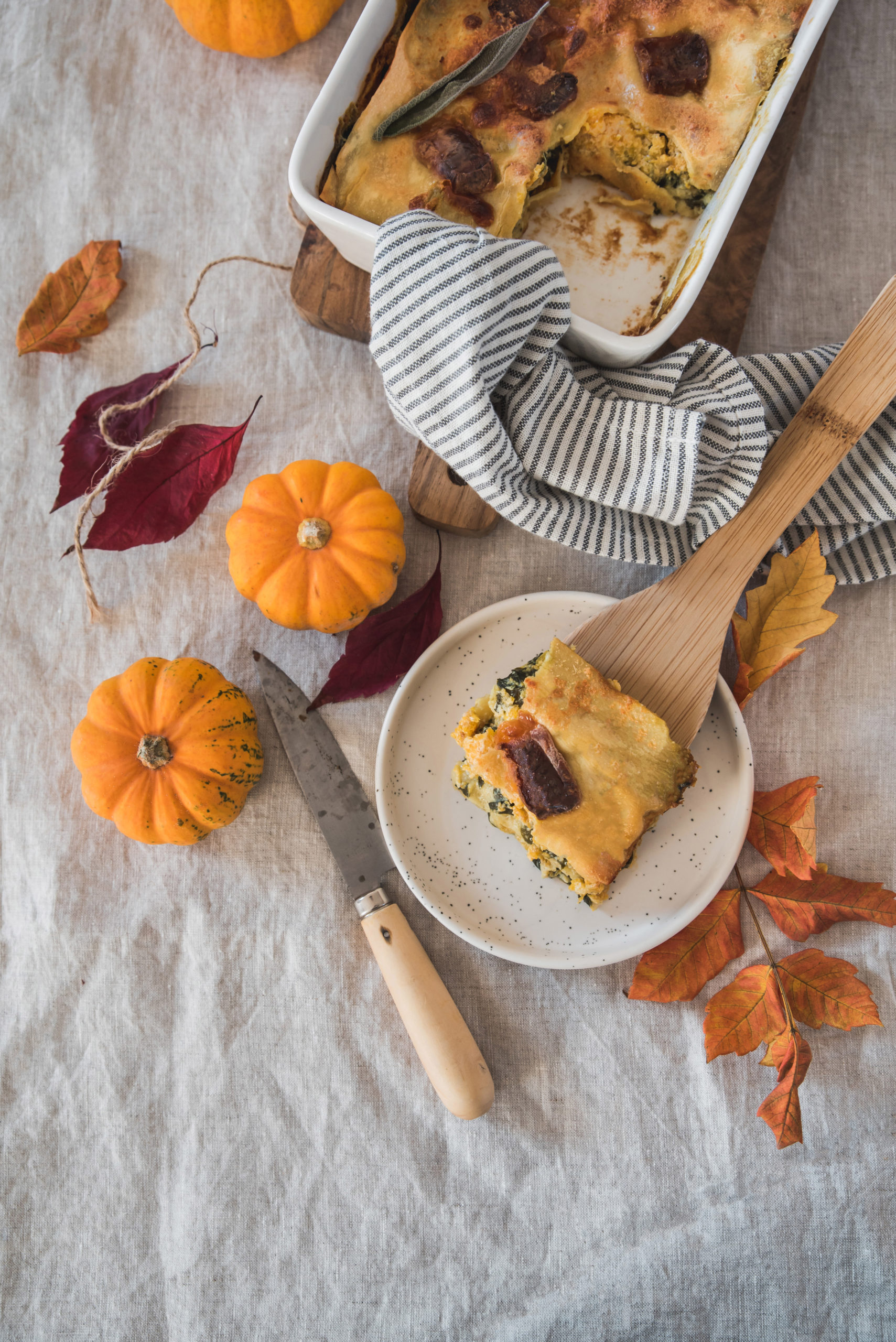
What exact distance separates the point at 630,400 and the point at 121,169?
142 centimetres

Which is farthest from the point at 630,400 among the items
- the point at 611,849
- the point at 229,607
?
the point at 229,607

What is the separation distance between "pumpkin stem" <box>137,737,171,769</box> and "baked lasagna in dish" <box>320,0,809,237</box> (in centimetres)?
115

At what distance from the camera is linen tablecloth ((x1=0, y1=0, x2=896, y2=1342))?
1.84m

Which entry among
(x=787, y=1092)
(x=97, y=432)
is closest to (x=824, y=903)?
(x=787, y=1092)

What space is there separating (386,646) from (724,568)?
756 mm

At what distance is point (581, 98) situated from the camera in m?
1.74

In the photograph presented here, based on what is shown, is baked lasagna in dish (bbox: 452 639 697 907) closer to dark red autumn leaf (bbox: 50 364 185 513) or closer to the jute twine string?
the jute twine string

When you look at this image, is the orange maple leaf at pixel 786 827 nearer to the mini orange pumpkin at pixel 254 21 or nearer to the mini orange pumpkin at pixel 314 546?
the mini orange pumpkin at pixel 314 546

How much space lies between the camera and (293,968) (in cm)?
192

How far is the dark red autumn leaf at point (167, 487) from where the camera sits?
1.91m

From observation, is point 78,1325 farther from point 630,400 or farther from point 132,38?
point 132,38

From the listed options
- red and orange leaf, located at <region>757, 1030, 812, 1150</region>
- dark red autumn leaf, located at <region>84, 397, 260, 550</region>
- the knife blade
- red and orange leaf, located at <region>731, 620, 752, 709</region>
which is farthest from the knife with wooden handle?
red and orange leaf, located at <region>731, 620, 752, 709</region>

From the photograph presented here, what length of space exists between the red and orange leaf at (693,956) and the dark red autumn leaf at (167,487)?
57.4 inches

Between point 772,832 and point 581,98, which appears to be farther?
point 772,832
